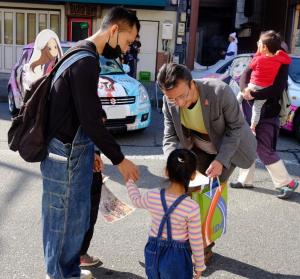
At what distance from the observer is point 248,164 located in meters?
3.45

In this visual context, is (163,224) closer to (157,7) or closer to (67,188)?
(67,188)

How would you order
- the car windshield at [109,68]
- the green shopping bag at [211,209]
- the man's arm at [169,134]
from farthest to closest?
the car windshield at [109,68] < the man's arm at [169,134] < the green shopping bag at [211,209]

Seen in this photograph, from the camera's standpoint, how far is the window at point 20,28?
57.8 feet

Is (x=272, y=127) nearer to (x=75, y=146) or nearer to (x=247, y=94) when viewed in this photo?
(x=247, y=94)

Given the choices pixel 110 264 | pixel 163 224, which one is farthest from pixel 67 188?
pixel 110 264

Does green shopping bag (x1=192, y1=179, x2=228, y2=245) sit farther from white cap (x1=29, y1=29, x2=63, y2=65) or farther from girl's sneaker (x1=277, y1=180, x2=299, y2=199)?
white cap (x1=29, y1=29, x2=63, y2=65)

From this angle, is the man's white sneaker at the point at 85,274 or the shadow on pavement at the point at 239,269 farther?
the shadow on pavement at the point at 239,269

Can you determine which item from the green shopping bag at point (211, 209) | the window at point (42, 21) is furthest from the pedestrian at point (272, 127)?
the window at point (42, 21)

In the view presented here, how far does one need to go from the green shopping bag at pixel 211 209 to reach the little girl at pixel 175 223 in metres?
0.35

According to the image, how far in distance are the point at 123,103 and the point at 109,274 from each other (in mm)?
4487

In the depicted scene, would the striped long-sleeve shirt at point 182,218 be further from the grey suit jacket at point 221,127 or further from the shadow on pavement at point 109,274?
the shadow on pavement at point 109,274

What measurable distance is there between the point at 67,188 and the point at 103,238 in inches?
55.8

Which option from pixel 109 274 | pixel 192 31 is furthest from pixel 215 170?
pixel 192 31

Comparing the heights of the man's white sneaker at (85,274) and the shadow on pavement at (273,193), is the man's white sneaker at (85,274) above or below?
above
